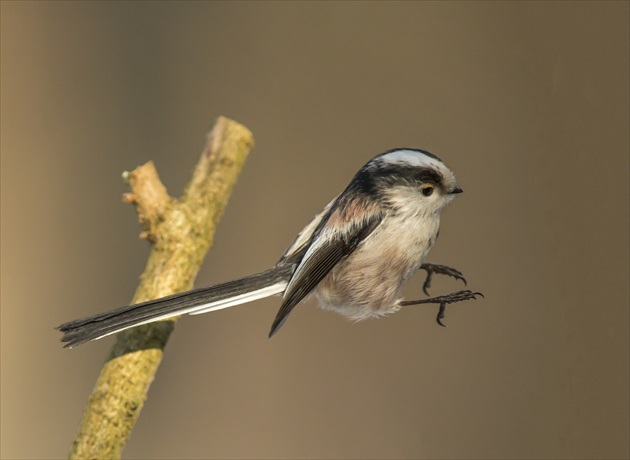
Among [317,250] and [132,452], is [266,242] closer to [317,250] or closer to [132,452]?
[132,452]

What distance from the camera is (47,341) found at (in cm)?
460

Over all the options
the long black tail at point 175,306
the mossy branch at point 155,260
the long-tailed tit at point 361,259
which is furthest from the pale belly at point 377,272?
the mossy branch at point 155,260

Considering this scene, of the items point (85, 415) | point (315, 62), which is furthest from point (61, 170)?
point (85, 415)

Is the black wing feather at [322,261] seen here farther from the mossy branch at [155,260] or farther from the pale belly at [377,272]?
the mossy branch at [155,260]

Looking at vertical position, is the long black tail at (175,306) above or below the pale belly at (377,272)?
below

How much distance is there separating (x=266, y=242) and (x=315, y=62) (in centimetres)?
113

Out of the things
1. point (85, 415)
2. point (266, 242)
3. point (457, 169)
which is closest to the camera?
point (85, 415)

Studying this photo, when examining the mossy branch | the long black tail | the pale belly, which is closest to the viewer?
the long black tail

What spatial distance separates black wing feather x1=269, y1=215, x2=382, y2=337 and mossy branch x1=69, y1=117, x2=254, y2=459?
54cm

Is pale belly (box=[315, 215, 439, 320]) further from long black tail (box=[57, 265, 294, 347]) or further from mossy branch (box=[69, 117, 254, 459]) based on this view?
mossy branch (box=[69, 117, 254, 459])

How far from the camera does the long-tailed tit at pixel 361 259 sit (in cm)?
185

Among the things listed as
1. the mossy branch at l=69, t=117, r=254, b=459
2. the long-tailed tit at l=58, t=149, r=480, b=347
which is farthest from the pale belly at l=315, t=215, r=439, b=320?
the mossy branch at l=69, t=117, r=254, b=459

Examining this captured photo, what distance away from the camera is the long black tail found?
70.7 inches

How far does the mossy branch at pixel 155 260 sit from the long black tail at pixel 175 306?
0.40 metres
